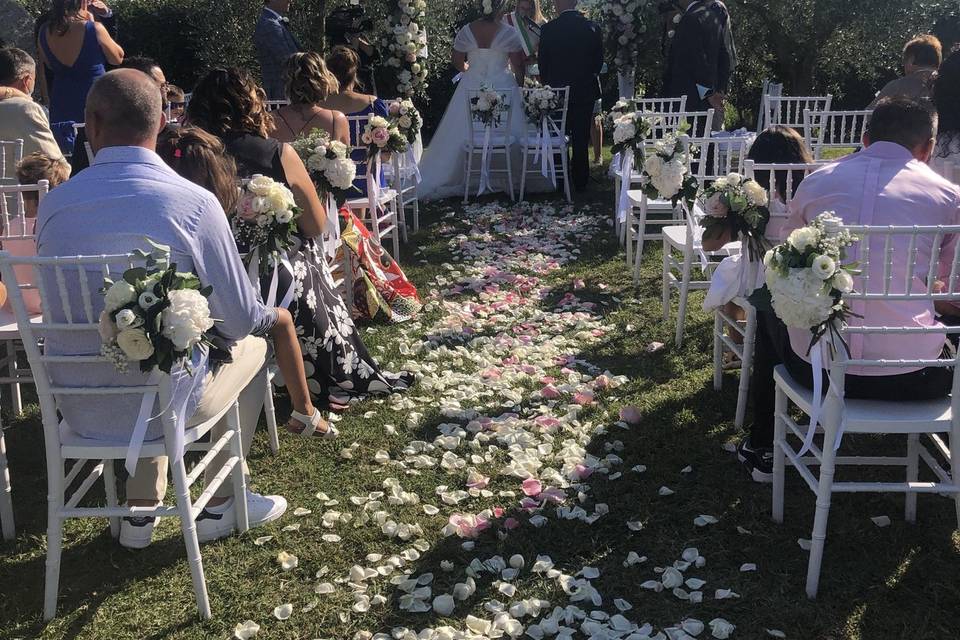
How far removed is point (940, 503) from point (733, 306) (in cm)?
151

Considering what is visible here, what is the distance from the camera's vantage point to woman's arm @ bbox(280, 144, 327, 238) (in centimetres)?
416

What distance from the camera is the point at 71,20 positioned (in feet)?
21.2

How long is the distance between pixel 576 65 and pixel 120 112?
7.67 m

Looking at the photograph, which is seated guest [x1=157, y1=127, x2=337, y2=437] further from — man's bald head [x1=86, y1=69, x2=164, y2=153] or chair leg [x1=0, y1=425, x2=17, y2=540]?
chair leg [x1=0, y1=425, x2=17, y2=540]

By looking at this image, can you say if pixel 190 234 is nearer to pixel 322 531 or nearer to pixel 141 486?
pixel 141 486

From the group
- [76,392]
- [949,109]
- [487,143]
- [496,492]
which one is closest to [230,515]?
[76,392]

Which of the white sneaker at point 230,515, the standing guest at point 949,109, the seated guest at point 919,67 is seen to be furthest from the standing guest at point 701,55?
the white sneaker at point 230,515

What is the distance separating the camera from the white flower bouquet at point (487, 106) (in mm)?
9203

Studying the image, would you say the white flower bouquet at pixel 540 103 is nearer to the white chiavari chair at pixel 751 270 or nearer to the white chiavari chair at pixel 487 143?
the white chiavari chair at pixel 487 143

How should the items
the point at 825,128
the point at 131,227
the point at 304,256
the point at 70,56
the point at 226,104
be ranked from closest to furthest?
the point at 131,227
the point at 226,104
the point at 304,256
the point at 70,56
the point at 825,128

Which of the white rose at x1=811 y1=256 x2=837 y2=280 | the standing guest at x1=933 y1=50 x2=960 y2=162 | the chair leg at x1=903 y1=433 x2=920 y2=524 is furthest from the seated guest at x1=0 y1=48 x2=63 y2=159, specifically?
the standing guest at x1=933 y1=50 x2=960 y2=162

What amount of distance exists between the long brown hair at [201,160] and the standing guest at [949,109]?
375 centimetres

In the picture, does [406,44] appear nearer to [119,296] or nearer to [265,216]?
[265,216]

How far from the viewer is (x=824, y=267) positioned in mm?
2629
